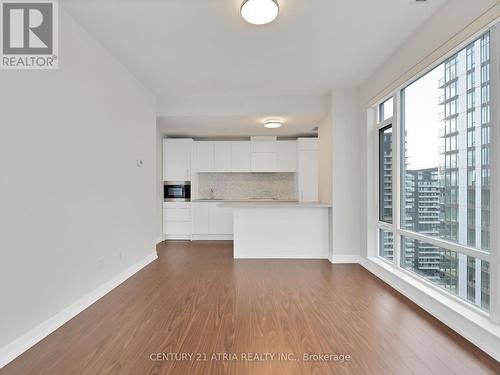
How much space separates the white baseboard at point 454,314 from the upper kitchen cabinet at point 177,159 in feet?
14.8

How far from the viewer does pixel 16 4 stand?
6.38ft

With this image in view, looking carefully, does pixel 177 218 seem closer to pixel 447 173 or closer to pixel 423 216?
pixel 423 216

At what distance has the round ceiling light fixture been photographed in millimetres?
2023

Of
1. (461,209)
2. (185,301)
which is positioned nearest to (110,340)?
(185,301)

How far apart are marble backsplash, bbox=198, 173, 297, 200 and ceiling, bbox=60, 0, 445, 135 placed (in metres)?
2.91

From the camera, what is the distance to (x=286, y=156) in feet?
19.9

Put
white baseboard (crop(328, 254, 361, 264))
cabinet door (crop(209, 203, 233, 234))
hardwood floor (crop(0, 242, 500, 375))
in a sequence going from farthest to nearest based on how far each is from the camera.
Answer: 1. cabinet door (crop(209, 203, 233, 234))
2. white baseboard (crop(328, 254, 361, 264))
3. hardwood floor (crop(0, 242, 500, 375))

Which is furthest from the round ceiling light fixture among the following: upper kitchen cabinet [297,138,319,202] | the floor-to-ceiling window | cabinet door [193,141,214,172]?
cabinet door [193,141,214,172]

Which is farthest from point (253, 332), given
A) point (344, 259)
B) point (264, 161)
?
point (264, 161)

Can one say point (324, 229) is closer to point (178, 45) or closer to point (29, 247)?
point (178, 45)

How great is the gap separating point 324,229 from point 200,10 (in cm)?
351

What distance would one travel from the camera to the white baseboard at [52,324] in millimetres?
1741

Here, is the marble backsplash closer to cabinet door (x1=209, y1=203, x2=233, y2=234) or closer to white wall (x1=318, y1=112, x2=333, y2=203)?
cabinet door (x1=209, y1=203, x2=233, y2=234)

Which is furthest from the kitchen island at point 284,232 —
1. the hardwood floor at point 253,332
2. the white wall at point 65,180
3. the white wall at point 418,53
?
the white wall at point 65,180
